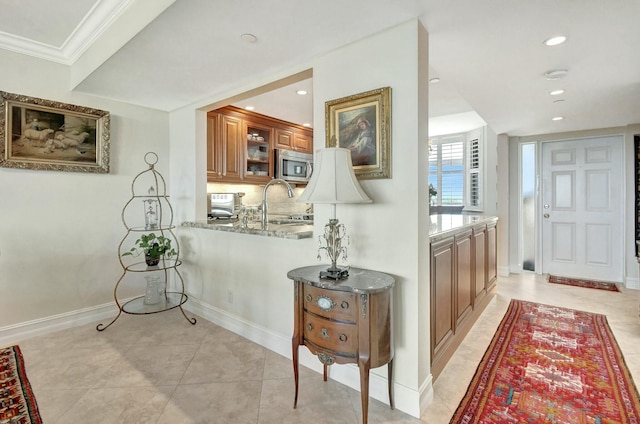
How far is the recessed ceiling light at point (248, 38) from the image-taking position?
1.89m

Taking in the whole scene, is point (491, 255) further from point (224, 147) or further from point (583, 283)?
point (224, 147)

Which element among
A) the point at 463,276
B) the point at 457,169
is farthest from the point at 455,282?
the point at 457,169

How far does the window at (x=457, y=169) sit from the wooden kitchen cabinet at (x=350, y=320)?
14.9 feet

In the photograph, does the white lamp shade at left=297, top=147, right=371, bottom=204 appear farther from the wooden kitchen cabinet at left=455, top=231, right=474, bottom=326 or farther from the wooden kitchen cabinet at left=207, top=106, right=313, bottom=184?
the wooden kitchen cabinet at left=207, top=106, right=313, bottom=184

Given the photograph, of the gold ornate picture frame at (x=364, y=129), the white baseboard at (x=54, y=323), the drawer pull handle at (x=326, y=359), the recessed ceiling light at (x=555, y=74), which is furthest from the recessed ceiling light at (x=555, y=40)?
the white baseboard at (x=54, y=323)

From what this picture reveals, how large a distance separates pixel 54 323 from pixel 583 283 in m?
6.25

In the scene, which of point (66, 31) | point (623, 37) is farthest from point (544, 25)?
point (66, 31)

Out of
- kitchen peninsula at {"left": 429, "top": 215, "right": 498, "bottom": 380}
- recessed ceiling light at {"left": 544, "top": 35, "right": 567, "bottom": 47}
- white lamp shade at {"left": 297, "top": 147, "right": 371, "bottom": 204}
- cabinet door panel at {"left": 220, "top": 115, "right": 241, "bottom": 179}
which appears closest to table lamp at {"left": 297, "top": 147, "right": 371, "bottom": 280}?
white lamp shade at {"left": 297, "top": 147, "right": 371, "bottom": 204}

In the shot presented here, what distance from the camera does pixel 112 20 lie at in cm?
207

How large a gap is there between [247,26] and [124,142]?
85.0 inches

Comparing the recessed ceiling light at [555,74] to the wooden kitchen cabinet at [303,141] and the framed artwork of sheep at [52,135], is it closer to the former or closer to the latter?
the wooden kitchen cabinet at [303,141]

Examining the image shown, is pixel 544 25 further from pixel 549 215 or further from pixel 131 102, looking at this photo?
pixel 549 215

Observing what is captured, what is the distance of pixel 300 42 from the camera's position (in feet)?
A: 6.44

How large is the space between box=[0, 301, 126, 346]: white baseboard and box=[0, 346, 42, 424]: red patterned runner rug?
0.27 meters
